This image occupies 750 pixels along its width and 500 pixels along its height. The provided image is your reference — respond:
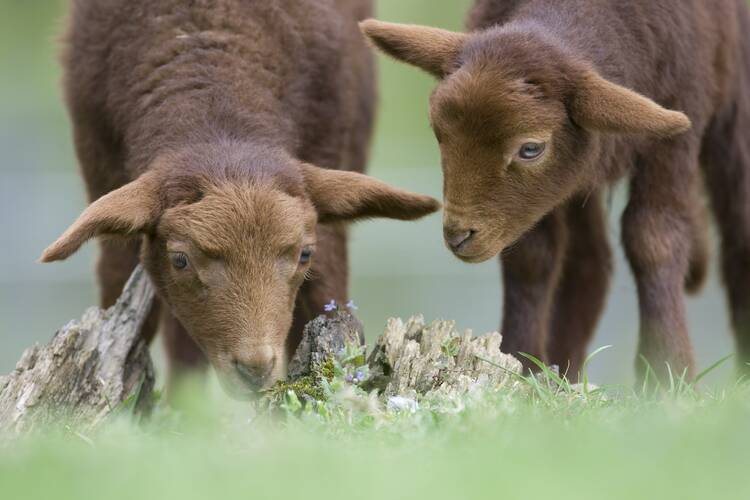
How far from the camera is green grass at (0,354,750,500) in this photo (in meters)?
4.94

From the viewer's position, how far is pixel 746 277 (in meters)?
9.62

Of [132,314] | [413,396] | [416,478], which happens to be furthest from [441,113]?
[416,478]

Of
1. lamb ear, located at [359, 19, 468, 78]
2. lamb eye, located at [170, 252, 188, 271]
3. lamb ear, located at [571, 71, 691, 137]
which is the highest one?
lamb ear, located at [359, 19, 468, 78]

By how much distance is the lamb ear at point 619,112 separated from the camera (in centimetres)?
716

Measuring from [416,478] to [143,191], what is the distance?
9.82 feet

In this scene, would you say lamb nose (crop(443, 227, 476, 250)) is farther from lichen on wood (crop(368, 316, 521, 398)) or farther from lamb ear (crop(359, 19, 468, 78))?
lamb ear (crop(359, 19, 468, 78))

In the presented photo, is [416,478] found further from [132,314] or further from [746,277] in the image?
[746,277]

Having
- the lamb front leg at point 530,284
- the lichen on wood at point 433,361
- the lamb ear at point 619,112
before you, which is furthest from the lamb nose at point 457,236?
the lamb front leg at point 530,284

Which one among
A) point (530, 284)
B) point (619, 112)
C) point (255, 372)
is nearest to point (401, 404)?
point (255, 372)

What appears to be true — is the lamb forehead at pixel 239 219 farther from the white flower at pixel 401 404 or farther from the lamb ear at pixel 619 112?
the lamb ear at pixel 619 112

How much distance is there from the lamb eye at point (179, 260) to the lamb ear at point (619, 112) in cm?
215

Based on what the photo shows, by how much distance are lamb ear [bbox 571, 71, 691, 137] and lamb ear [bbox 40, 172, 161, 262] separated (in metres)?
2.25

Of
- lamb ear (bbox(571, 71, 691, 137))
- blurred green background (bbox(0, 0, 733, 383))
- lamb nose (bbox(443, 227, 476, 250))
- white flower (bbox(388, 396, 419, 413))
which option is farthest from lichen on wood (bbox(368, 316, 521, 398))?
blurred green background (bbox(0, 0, 733, 383))

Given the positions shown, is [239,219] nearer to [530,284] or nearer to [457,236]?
[457,236]
